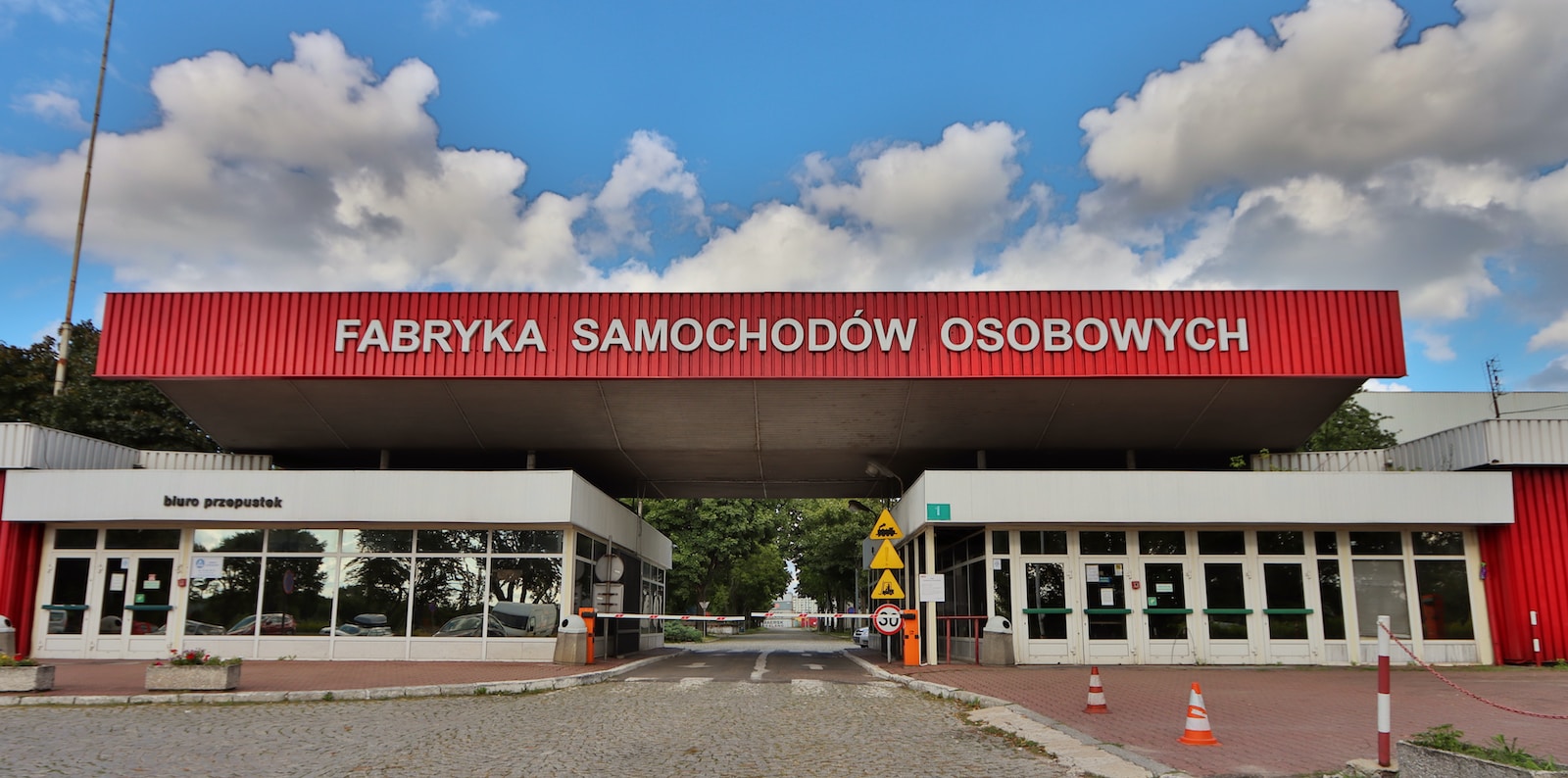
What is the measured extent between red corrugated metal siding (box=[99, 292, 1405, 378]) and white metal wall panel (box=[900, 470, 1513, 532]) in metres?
2.21

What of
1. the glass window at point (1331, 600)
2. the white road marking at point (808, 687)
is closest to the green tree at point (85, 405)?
the white road marking at point (808, 687)

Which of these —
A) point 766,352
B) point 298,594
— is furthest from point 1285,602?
point 298,594

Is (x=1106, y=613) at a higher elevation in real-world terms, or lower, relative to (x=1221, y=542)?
lower

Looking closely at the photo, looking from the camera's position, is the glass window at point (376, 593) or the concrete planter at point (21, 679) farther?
the glass window at point (376, 593)

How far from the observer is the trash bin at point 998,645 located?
20.2 meters

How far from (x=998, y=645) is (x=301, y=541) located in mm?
14536

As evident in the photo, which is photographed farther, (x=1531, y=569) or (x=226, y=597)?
(x=226, y=597)

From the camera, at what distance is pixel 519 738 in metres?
10.5

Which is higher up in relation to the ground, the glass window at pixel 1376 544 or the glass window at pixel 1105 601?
the glass window at pixel 1376 544

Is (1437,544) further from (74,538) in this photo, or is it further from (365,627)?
(74,538)

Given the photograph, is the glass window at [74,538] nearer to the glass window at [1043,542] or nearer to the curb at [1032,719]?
the curb at [1032,719]

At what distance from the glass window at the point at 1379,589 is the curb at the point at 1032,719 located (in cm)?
1017

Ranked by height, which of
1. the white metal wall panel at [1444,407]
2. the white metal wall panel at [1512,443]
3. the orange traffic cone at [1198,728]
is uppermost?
the white metal wall panel at [1444,407]

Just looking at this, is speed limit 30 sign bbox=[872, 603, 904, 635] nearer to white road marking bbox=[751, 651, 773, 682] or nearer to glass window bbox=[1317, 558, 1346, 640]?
white road marking bbox=[751, 651, 773, 682]
